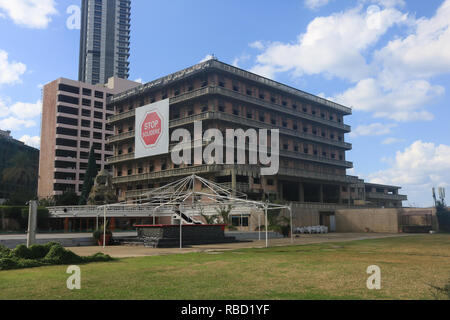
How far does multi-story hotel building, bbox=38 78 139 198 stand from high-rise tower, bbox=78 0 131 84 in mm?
66314

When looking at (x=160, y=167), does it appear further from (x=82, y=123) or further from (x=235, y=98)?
(x=82, y=123)

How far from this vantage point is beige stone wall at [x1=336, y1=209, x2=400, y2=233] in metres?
55.7

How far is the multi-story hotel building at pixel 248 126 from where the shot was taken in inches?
2494

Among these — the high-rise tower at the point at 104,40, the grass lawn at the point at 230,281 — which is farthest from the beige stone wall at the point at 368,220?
the high-rise tower at the point at 104,40

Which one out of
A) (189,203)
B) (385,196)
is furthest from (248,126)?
(385,196)

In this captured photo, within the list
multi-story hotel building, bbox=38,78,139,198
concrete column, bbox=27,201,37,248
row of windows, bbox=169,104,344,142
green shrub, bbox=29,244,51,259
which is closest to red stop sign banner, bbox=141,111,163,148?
row of windows, bbox=169,104,344,142

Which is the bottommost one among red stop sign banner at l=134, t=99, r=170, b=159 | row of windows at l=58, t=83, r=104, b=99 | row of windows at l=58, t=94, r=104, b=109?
red stop sign banner at l=134, t=99, r=170, b=159

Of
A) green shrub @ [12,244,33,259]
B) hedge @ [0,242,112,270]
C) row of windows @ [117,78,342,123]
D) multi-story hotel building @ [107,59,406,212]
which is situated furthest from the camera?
row of windows @ [117,78,342,123]

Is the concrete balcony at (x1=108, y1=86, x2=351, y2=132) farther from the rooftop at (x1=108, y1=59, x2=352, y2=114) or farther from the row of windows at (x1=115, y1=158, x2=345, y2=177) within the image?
the row of windows at (x1=115, y1=158, x2=345, y2=177)

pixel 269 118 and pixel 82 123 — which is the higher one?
pixel 82 123

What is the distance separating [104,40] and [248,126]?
122480 millimetres

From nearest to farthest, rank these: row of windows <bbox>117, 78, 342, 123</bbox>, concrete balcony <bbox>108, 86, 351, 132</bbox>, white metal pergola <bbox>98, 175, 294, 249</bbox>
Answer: white metal pergola <bbox>98, 175, 294, 249</bbox> < concrete balcony <bbox>108, 86, 351, 132</bbox> < row of windows <bbox>117, 78, 342, 123</bbox>

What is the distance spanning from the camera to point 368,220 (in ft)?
192
